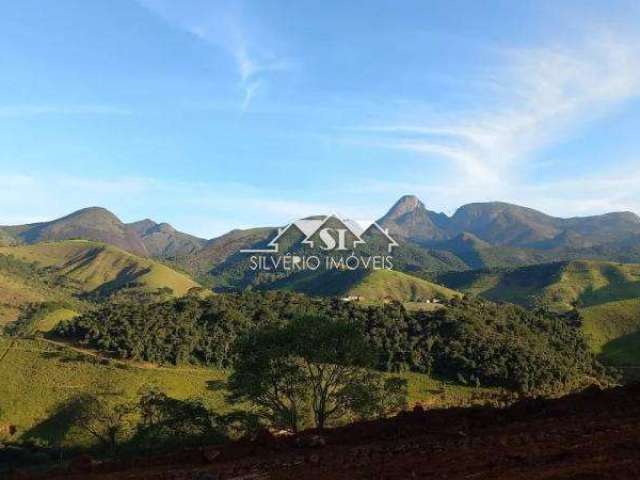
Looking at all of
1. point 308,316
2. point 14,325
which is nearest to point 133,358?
point 308,316

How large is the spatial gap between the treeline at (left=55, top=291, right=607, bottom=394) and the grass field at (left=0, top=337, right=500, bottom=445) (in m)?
4.07

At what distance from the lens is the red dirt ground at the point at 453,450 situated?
12930mm

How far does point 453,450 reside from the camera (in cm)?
1583

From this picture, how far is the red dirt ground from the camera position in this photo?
12.9 meters

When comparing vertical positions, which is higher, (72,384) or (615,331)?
(72,384)

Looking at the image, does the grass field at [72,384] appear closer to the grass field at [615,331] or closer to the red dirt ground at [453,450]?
the grass field at [615,331]

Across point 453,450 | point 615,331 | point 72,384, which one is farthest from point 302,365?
point 615,331

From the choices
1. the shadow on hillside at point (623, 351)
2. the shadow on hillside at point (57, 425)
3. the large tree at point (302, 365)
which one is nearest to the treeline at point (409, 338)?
the shadow on hillside at point (623, 351)

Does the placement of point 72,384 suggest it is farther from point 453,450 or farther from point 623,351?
point 623,351

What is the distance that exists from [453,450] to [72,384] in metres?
89.4

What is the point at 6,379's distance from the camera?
90.2m

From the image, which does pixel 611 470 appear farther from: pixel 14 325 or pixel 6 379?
pixel 14 325

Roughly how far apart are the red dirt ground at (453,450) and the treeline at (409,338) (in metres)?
68.3

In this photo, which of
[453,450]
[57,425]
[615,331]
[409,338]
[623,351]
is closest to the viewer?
[453,450]
